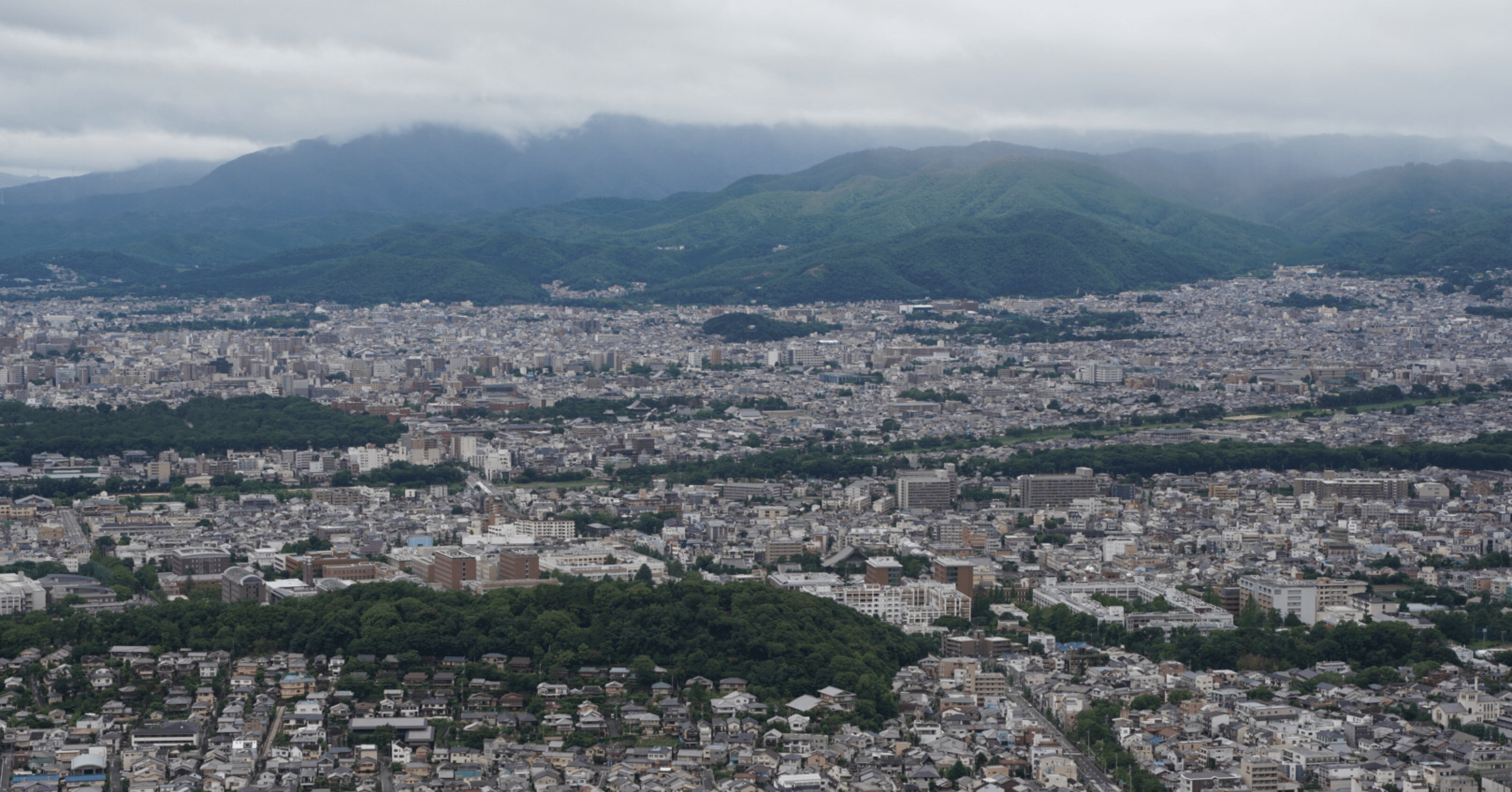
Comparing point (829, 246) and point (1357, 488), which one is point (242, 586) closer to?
point (1357, 488)

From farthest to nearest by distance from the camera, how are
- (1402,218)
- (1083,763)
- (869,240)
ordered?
(1402,218), (869,240), (1083,763)

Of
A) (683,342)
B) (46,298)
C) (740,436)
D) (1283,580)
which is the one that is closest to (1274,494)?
(1283,580)

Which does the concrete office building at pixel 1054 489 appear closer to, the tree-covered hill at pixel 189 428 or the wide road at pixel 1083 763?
the tree-covered hill at pixel 189 428

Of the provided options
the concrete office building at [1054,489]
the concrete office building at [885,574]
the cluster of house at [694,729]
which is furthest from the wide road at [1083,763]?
the concrete office building at [1054,489]

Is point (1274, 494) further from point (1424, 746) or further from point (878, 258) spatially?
point (878, 258)

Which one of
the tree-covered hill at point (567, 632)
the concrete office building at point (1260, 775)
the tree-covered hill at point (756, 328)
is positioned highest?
the tree-covered hill at point (567, 632)

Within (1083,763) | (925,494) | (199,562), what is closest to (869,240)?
(925,494)
